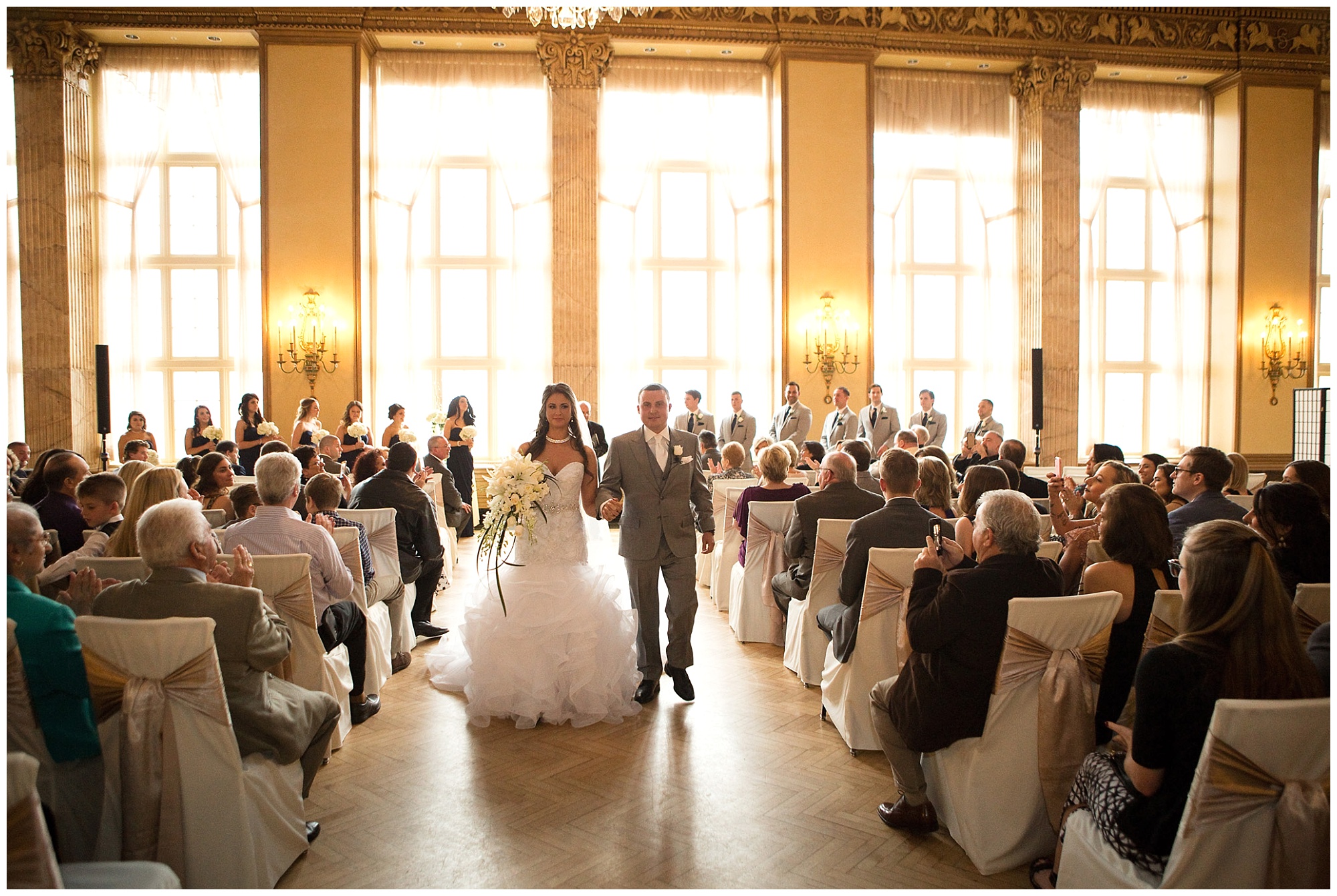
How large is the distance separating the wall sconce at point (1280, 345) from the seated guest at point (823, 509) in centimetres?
1126

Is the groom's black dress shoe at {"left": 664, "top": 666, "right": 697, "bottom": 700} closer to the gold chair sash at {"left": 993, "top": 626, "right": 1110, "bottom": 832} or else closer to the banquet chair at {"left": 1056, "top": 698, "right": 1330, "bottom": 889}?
the gold chair sash at {"left": 993, "top": 626, "right": 1110, "bottom": 832}

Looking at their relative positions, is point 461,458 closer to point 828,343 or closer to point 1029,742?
point 828,343

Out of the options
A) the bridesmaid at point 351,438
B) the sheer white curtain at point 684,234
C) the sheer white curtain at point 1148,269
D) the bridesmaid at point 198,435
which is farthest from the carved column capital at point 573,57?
the sheer white curtain at point 1148,269

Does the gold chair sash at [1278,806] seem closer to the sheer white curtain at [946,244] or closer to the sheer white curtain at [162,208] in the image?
the sheer white curtain at [946,244]

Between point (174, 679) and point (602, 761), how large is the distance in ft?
5.90

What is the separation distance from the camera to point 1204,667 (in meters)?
2.06

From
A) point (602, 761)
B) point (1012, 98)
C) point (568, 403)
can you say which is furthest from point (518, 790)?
point (1012, 98)

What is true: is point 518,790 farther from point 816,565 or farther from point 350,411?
point 350,411

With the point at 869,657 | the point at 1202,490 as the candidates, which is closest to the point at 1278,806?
the point at 869,657

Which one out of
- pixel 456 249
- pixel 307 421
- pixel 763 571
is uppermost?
pixel 456 249

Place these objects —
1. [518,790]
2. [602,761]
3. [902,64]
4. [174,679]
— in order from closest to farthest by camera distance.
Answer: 1. [174,679]
2. [518,790]
3. [602,761]
4. [902,64]

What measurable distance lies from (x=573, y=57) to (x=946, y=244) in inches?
237

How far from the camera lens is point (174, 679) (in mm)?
2426

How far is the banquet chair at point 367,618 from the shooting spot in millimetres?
4141
